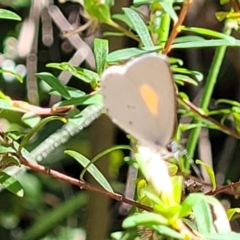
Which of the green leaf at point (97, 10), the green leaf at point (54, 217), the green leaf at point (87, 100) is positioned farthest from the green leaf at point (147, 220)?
the green leaf at point (54, 217)

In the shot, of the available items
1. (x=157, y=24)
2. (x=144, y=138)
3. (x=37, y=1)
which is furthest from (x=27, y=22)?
(x=144, y=138)

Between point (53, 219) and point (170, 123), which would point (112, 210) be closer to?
point (53, 219)

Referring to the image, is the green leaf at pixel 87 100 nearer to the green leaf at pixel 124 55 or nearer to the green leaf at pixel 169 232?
the green leaf at pixel 124 55

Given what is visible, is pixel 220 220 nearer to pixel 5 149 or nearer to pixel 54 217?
pixel 5 149

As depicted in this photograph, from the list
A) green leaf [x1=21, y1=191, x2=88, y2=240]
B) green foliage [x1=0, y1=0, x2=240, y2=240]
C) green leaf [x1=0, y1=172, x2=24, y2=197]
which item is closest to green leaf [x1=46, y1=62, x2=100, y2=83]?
green foliage [x1=0, y1=0, x2=240, y2=240]

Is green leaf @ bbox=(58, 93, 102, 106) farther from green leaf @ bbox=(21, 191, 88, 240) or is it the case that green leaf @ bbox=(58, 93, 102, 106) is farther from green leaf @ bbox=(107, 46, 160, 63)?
green leaf @ bbox=(21, 191, 88, 240)

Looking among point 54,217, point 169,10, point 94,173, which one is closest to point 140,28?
point 169,10
